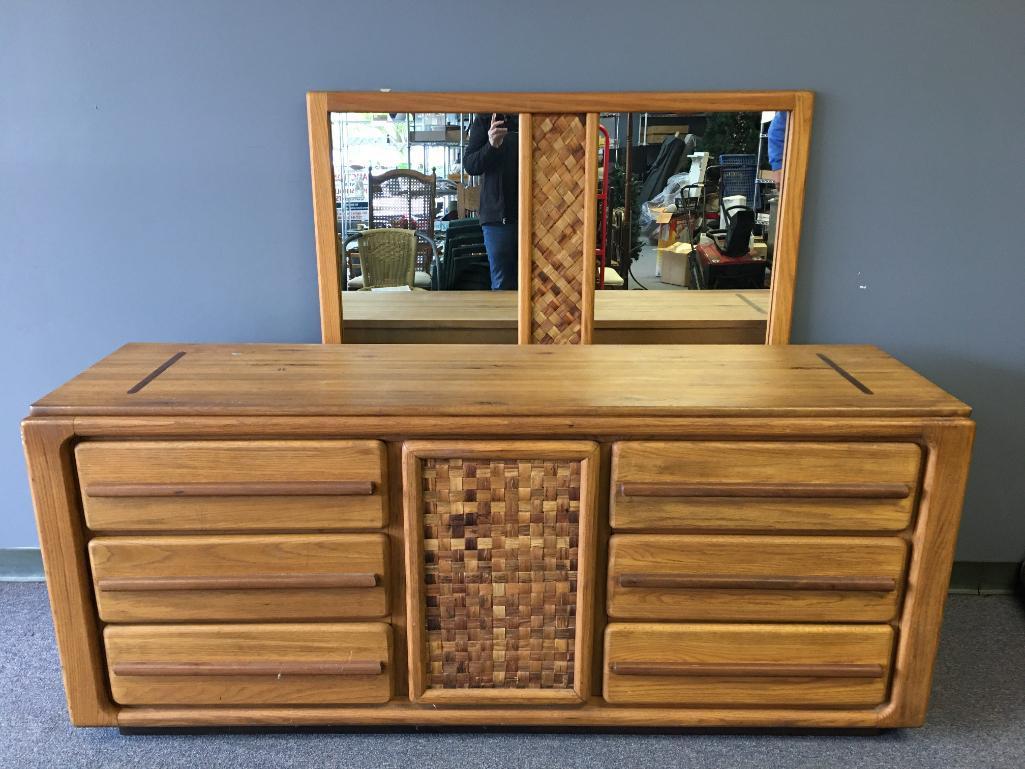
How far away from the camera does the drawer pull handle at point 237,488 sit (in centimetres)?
168

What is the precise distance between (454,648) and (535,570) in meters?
0.27

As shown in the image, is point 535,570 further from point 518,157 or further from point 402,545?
point 518,157

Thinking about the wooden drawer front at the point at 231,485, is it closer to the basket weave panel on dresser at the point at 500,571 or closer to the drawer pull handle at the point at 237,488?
the drawer pull handle at the point at 237,488

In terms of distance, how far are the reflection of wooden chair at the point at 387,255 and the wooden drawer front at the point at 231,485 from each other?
1.99 ft

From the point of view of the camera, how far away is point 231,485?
1687mm

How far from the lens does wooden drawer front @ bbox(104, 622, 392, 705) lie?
1.78 metres

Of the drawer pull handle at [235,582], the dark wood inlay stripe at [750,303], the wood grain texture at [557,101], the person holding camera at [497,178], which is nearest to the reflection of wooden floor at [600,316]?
the dark wood inlay stripe at [750,303]

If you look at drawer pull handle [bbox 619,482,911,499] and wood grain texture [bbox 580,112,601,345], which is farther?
wood grain texture [bbox 580,112,601,345]

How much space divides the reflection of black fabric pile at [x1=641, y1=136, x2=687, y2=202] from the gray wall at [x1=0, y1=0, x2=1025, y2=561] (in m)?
0.15

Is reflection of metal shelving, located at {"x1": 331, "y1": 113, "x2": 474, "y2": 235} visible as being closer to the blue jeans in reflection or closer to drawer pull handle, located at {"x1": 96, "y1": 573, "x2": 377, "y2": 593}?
the blue jeans in reflection

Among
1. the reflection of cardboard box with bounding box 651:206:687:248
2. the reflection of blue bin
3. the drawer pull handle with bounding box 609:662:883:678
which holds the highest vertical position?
the reflection of blue bin

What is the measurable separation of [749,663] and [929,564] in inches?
17.3

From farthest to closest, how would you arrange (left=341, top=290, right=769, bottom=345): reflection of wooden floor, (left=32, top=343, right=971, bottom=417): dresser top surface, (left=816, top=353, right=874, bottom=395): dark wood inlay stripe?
(left=341, top=290, right=769, bottom=345): reflection of wooden floor
(left=816, top=353, right=874, bottom=395): dark wood inlay stripe
(left=32, top=343, right=971, bottom=417): dresser top surface

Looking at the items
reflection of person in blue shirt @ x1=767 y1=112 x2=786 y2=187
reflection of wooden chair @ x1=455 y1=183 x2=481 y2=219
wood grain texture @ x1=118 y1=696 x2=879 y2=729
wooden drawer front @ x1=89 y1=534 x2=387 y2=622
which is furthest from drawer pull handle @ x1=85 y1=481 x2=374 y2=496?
reflection of person in blue shirt @ x1=767 y1=112 x2=786 y2=187
